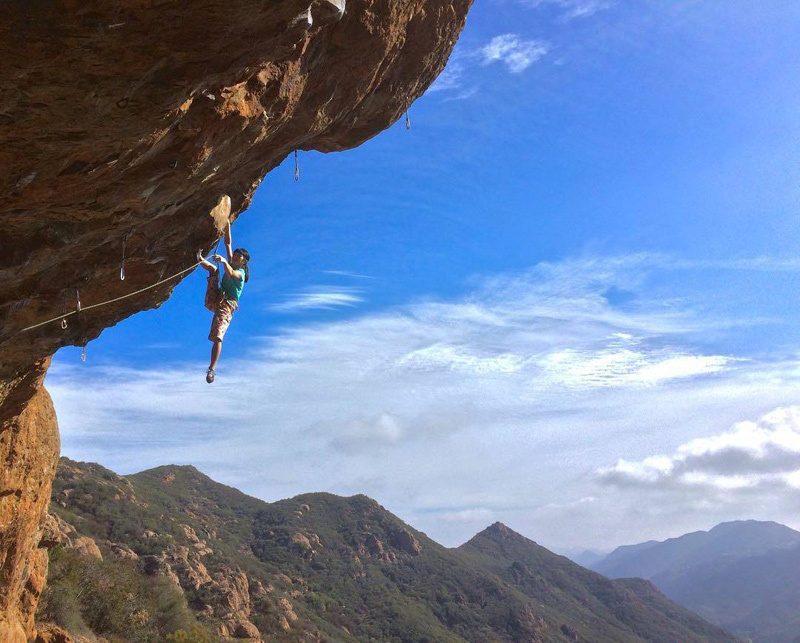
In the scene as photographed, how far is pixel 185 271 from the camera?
8984 mm

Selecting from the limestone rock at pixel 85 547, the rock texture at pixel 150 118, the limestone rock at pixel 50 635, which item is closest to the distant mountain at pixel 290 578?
the limestone rock at pixel 85 547

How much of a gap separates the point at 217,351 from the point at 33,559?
998 cm

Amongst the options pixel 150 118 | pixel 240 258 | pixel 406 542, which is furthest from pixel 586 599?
pixel 150 118

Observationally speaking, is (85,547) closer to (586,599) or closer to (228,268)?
(228,268)

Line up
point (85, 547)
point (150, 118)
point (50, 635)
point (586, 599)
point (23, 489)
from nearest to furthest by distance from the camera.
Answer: point (150, 118) → point (23, 489) → point (50, 635) → point (85, 547) → point (586, 599)

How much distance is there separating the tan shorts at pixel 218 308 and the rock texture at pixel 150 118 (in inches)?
27.1

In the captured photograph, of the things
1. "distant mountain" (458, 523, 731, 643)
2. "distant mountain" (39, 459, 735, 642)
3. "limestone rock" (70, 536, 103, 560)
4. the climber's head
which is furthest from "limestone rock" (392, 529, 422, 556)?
the climber's head

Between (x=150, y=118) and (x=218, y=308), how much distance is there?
4370 millimetres

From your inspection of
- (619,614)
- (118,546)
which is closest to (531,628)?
(619,614)

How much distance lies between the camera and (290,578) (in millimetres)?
53750

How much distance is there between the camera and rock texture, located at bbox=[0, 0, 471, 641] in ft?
12.8

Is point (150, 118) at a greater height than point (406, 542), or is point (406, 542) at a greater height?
point (150, 118)

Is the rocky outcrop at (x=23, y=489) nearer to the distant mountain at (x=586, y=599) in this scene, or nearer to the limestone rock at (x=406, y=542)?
the distant mountain at (x=586, y=599)

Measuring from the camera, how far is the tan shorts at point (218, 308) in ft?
28.1
